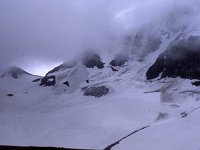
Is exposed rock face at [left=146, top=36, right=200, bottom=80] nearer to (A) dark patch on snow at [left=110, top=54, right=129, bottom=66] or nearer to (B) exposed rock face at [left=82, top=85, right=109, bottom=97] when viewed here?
(B) exposed rock face at [left=82, top=85, right=109, bottom=97]

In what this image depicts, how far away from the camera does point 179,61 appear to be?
158875 mm

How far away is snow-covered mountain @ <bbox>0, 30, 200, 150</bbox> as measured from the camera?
284 ft

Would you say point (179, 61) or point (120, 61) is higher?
point (120, 61)

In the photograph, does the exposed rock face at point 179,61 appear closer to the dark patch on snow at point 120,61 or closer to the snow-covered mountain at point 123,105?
the snow-covered mountain at point 123,105

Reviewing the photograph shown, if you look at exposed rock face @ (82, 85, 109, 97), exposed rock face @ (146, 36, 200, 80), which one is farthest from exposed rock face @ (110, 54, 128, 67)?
exposed rock face @ (146, 36, 200, 80)

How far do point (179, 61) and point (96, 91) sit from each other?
28.5 metres

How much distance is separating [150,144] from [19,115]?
3249 inches

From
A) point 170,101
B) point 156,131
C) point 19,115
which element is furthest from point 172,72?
point 156,131

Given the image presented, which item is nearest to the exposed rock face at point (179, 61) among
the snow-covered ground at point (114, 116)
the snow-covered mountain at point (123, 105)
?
the snow-covered mountain at point (123, 105)

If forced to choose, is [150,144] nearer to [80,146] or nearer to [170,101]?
[80,146]

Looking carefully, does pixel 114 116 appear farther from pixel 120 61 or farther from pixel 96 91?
pixel 120 61

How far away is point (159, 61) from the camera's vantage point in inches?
6619

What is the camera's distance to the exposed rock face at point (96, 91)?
527 feet

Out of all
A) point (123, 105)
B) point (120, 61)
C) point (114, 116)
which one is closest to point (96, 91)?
point (120, 61)
